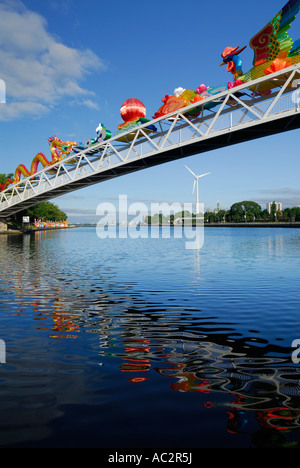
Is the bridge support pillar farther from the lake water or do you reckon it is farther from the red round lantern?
the lake water

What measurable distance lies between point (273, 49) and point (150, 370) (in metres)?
25.8

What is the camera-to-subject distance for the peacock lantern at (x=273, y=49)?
77.6ft

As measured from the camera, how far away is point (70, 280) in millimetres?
16234


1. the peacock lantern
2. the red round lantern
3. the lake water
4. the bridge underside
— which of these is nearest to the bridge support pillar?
the bridge underside

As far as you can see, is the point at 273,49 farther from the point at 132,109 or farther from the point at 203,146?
the point at 132,109

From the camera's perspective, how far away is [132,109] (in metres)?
34.5

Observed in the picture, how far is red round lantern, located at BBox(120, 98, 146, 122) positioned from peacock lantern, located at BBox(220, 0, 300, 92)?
10455mm

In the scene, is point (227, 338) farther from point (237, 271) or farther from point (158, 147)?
point (158, 147)

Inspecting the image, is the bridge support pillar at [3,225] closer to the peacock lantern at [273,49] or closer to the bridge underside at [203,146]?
the bridge underside at [203,146]

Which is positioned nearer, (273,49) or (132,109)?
(273,49)

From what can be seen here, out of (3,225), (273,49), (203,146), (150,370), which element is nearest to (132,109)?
(203,146)

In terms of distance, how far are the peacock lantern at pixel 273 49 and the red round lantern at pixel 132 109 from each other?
1046cm
